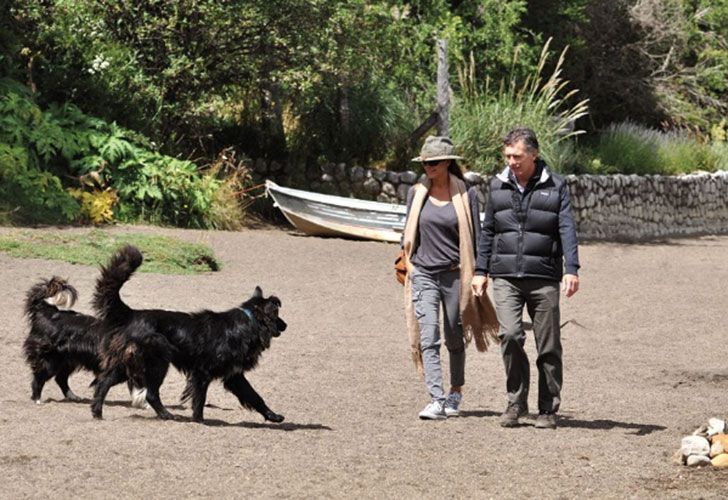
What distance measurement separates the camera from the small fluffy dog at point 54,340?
9.72 m

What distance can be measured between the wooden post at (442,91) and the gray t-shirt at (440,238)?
12.6 meters

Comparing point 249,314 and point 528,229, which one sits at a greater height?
point 528,229

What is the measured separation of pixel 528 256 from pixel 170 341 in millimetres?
2436

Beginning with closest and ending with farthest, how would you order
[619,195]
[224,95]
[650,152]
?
1. [224,95]
2. [619,195]
3. [650,152]

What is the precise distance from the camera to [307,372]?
11797 mm

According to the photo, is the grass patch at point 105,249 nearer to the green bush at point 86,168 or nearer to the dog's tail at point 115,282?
the green bush at point 86,168

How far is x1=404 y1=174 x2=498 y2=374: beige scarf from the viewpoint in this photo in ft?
32.1

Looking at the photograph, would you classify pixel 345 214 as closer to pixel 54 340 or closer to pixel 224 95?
pixel 224 95

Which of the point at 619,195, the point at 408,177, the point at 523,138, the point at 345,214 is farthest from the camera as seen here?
the point at 619,195

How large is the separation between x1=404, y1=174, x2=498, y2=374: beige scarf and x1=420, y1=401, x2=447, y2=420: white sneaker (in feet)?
1.72

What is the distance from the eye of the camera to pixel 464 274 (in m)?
9.80

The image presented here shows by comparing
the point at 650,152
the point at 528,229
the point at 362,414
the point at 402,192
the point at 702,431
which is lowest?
the point at 362,414

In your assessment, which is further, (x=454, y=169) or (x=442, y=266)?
(x=454, y=169)

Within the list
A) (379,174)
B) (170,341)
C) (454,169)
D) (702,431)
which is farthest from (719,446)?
(379,174)
